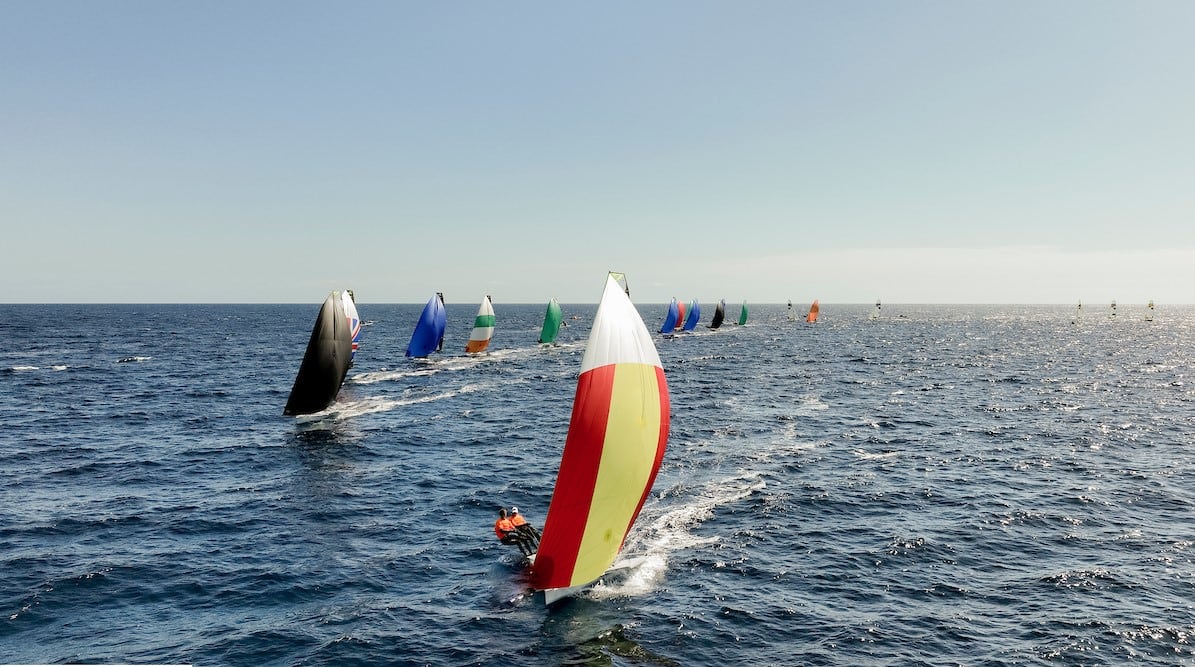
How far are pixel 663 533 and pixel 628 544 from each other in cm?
198

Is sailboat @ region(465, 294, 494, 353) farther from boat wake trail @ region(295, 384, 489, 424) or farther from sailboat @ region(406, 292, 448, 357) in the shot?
boat wake trail @ region(295, 384, 489, 424)

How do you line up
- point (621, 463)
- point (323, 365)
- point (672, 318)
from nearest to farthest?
point (621, 463), point (323, 365), point (672, 318)

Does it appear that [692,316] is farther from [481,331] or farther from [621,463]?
[621,463]

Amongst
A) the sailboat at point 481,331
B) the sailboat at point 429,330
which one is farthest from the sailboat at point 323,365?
the sailboat at point 481,331

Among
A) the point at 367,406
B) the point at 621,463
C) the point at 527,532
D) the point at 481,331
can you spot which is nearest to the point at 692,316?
the point at 481,331

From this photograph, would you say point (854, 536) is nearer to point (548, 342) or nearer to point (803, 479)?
point (803, 479)

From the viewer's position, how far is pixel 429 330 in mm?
88562

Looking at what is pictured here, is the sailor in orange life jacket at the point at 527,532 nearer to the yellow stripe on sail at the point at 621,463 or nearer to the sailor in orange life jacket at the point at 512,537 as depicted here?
the sailor in orange life jacket at the point at 512,537

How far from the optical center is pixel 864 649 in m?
19.2

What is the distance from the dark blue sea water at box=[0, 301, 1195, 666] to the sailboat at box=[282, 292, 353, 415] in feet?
5.33

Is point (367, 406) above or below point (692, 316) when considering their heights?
below

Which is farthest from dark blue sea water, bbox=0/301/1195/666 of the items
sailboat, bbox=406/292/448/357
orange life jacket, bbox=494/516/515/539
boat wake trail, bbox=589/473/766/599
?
sailboat, bbox=406/292/448/357

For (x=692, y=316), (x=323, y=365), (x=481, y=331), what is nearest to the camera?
(x=323, y=365)

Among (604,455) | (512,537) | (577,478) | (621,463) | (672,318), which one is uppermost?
(672,318)
